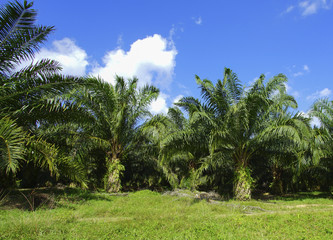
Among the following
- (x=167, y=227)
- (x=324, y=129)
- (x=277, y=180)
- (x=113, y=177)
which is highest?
(x=324, y=129)

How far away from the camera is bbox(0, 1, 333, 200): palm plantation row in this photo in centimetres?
747

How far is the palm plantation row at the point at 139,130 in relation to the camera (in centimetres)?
747

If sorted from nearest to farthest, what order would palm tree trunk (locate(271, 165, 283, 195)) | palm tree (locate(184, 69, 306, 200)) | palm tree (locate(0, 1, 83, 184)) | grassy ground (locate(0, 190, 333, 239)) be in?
grassy ground (locate(0, 190, 333, 239)), palm tree (locate(0, 1, 83, 184)), palm tree (locate(184, 69, 306, 200)), palm tree trunk (locate(271, 165, 283, 195))

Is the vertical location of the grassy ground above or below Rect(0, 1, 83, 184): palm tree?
below

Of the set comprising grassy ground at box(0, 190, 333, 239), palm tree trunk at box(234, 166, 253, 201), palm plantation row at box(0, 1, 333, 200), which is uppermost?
palm plantation row at box(0, 1, 333, 200)

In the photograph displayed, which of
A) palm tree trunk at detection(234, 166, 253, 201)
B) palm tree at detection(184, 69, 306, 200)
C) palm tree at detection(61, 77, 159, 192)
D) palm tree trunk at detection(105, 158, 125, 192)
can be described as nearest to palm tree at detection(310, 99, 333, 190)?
palm tree at detection(184, 69, 306, 200)

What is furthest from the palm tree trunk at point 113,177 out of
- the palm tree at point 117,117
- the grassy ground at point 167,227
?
the grassy ground at point 167,227

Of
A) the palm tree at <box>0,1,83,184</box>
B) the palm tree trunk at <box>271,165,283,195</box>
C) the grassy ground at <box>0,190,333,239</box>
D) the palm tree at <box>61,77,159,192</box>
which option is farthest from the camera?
the palm tree trunk at <box>271,165,283,195</box>

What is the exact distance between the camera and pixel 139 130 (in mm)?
14148

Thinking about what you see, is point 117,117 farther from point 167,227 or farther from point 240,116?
point 167,227

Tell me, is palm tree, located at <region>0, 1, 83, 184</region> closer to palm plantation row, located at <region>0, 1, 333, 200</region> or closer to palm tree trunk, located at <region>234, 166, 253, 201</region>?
palm plantation row, located at <region>0, 1, 333, 200</region>

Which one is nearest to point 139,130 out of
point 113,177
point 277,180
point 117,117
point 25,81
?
point 117,117

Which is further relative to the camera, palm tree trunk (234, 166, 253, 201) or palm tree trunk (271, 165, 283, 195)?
palm tree trunk (271, 165, 283, 195)

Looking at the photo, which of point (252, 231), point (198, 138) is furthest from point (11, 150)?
point (198, 138)
